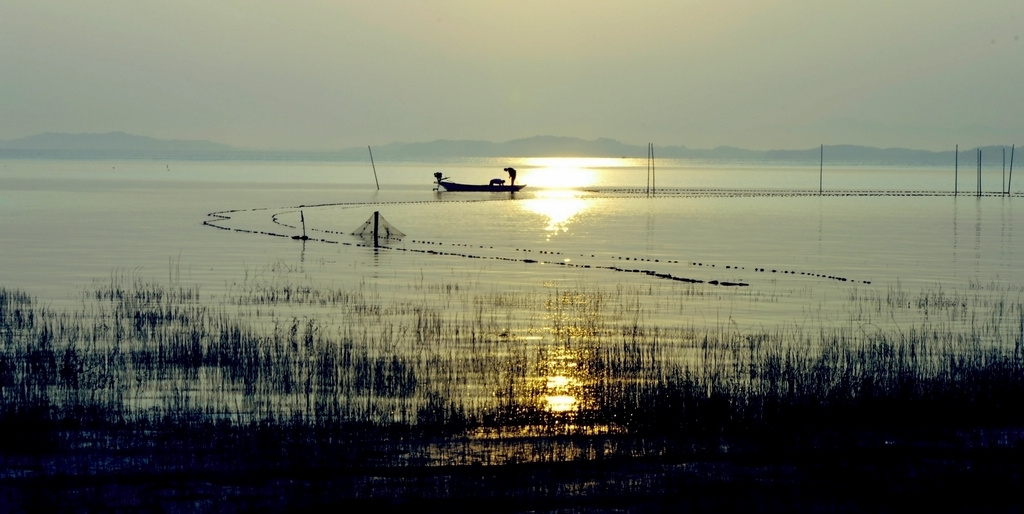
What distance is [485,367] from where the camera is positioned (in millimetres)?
16141

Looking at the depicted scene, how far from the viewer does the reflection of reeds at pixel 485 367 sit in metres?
12.5

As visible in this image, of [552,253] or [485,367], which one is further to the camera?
[552,253]

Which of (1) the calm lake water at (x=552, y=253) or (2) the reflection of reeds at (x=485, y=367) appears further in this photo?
(1) the calm lake water at (x=552, y=253)

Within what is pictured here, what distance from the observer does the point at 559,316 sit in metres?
22.1

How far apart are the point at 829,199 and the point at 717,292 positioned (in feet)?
238

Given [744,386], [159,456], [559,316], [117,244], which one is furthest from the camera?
[117,244]

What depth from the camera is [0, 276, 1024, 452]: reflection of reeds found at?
1252cm

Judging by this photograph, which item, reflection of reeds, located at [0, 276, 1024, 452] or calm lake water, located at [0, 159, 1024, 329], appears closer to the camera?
reflection of reeds, located at [0, 276, 1024, 452]

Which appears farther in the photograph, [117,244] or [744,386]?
[117,244]

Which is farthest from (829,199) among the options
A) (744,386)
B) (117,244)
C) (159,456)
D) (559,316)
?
(159,456)

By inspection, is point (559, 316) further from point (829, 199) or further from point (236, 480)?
point (829, 199)

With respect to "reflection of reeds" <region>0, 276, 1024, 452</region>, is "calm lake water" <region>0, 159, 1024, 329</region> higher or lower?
higher

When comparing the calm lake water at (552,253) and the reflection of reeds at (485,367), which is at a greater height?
the calm lake water at (552,253)

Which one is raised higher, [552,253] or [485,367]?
[552,253]
